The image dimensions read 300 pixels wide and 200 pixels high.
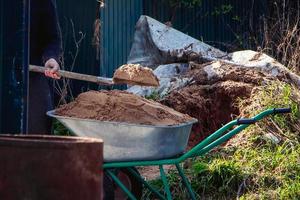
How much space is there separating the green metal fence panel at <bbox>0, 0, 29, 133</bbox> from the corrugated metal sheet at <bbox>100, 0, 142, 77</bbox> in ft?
19.5

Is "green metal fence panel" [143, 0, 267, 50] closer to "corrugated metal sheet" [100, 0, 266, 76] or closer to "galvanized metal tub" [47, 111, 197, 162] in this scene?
"corrugated metal sheet" [100, 0, 266, 76]

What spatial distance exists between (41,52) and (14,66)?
172 cm

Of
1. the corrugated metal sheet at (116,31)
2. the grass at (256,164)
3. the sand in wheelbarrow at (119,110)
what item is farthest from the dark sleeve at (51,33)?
the corrugated metal sheet at (116,31)

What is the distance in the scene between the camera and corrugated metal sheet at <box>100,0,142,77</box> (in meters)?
9.60

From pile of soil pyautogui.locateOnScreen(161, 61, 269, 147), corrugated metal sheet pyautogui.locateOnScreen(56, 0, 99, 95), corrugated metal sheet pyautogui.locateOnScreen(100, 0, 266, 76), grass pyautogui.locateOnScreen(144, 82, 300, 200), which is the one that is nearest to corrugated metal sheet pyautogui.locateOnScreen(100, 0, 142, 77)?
corrugated metal sheet pyautogui.locateOnScreen(100, 0, 266, 76)

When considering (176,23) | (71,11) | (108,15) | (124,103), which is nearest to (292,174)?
(124,103)

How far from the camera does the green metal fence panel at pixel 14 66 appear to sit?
3162mm

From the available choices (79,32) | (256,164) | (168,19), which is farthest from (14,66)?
(168,19)

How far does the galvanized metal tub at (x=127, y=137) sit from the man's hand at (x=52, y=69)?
0.34m

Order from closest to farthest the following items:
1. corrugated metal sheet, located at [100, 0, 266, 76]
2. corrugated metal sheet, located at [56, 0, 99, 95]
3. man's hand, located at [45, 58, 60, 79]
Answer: man's hand, located at [45, 58, 60, 79]
corrugated metal sheet, located at [56, 0, 99, 95]
corrugated metal sheet, located at [100, 0, 266, 76]

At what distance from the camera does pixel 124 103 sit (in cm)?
448

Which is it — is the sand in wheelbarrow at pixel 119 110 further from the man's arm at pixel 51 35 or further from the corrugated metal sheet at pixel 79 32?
the corrugated metal sheet at pixel 79 32

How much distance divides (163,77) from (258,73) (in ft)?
3.90

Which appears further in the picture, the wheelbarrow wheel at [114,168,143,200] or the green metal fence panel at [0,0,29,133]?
the wheelbarrow wheel at [114,168,143,200]
